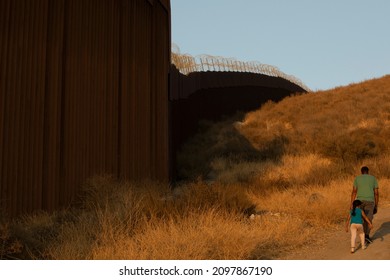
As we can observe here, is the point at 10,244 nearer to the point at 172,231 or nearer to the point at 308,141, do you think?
the point at 172,231

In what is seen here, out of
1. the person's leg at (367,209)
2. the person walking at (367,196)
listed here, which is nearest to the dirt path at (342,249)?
the person's leg at (367,209)

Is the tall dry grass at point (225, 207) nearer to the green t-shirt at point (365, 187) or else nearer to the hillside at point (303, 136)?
the hillside at point (303, 136)

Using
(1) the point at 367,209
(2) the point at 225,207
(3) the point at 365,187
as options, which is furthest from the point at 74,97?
(1) the point at 367,209

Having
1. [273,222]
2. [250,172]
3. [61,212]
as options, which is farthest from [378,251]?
[250,172]

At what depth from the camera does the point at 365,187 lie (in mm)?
7453

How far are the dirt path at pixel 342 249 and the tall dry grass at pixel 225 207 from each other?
0.78 ft

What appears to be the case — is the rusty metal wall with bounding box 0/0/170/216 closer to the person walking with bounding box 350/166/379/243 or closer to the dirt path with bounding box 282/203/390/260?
the dirt path with bounding box 282/203/390/260

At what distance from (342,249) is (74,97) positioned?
247 inches

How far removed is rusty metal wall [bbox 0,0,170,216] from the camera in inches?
325

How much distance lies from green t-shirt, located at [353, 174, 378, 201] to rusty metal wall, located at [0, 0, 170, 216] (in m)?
5.82

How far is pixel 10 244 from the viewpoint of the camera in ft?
20.6

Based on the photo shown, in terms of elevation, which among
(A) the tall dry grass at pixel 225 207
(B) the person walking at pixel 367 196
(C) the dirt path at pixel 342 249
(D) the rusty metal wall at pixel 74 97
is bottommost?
(C) the dirt path at pixel 342 249

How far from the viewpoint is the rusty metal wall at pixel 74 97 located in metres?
8.27

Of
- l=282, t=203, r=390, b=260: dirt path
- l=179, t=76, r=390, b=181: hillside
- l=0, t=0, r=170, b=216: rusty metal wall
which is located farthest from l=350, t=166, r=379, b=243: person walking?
l=179, t=76, r=390, b=181: hillside
